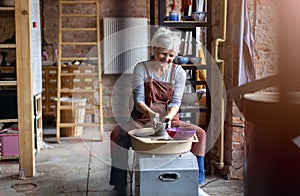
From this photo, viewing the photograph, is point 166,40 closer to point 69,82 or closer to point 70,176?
point 70,176

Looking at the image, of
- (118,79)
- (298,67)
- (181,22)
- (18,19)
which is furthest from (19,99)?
(118,79)

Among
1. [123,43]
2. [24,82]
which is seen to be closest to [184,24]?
[24,82]

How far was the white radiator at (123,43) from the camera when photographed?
6945 mm

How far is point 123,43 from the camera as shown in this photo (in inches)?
286

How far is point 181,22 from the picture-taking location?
3729 mm

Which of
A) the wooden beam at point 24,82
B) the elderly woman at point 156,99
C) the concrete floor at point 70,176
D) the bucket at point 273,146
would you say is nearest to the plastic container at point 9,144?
the concrete floor at point 70,176

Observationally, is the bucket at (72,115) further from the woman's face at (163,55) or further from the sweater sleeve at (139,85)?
the woman's face at (163,55)

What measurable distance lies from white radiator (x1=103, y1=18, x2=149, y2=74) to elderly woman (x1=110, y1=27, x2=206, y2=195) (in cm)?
373

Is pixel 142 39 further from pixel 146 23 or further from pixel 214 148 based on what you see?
pixel 214 148

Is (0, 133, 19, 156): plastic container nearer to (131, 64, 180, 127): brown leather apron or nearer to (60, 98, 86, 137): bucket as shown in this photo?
Answer: (60, 98, 86, 137): bucket

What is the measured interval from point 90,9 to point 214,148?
160 inches

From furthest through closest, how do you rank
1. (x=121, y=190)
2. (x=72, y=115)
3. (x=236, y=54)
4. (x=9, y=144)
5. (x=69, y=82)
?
(x=69, y=82) → (x=72, y=115) → (x=9, y=144) → (x=236, y=54) → (x=121, y=190)

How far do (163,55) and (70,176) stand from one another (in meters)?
1.53

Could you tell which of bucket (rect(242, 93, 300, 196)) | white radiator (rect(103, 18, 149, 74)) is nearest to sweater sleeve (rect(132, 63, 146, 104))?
bucket (rect(242, 93, 300, 196))
